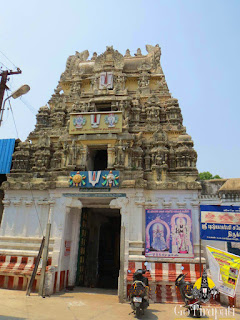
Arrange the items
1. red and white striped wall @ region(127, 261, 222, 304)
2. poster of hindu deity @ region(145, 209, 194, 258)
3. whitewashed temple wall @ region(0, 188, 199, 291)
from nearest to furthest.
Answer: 1. red and white striped wall @ region(127, 261, 222, 304)
2. poster of hindu deity @ region(145, 209, 194, 258)
3. whitewashed temple wall @ region(0, 188, 199, 291)

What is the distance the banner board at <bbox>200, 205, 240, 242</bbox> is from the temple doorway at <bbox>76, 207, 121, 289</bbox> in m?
7.33

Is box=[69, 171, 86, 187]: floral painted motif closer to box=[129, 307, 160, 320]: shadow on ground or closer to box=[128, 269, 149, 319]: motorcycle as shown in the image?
box=[128, 269, 149, 319]: motorcycle

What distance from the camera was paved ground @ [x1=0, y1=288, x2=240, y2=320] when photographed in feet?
29.0

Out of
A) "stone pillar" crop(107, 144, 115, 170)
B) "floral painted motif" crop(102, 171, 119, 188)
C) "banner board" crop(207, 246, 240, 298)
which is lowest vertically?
"banner board" crop(207, 246, 240, 298)

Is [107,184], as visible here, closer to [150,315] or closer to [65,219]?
[65,219]

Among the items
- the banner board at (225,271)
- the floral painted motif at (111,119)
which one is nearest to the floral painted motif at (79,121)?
the floral painted motif at (111,119)

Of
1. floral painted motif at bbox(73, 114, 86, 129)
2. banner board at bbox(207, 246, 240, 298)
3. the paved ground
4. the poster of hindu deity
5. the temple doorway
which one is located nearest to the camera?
the paved ground

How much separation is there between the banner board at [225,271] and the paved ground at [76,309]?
3.32 ft

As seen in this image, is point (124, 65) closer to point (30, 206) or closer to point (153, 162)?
point (153, 162)

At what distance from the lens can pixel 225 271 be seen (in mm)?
9641

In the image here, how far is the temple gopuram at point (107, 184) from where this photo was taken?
515 inches

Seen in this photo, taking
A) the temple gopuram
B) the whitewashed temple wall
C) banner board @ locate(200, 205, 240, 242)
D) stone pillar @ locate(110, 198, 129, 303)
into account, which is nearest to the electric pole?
the temple gopuram

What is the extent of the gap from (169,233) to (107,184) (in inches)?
161

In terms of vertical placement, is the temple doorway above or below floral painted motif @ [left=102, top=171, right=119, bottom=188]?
below
